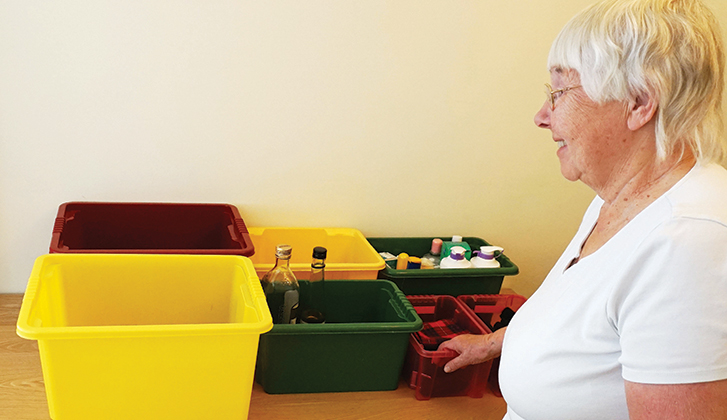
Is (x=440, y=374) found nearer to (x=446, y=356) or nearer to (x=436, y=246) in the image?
(x=446, y=356)

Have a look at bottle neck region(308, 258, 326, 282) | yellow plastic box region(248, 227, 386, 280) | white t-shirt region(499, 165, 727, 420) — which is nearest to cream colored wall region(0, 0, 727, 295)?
yellow plastic box region(248, 227, 386, 280)

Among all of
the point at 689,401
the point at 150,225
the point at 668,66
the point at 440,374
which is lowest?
the point at 440,374

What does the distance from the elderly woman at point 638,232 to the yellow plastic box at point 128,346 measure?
1.50ft

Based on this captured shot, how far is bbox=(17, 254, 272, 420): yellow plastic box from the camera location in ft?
2.91

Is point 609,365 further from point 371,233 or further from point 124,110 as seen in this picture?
point 124,110

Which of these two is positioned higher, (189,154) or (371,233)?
(189,154)

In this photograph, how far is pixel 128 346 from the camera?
2.94 ft

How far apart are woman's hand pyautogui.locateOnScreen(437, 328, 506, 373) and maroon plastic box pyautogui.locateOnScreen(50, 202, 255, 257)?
0.54m

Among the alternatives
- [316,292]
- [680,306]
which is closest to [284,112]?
[316,292]

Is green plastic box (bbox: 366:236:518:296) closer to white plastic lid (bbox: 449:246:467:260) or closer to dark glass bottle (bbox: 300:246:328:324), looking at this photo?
white plastic lid (bbox: 449:246:467:260)

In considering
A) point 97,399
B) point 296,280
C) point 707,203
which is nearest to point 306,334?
point 296,280

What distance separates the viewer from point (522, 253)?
6.04ft

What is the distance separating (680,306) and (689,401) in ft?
0.37

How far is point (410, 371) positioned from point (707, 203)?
710 millimetres
